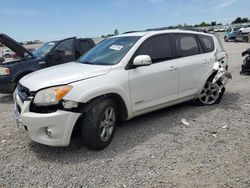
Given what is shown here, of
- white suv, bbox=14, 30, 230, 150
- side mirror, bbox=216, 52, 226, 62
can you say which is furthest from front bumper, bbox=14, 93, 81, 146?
side mirror, bbox=216, 52, 226, 62

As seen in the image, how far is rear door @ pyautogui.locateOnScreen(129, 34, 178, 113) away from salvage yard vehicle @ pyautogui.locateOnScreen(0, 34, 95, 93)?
430cm

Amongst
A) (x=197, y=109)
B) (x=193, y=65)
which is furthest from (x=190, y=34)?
(x=197, y=109)

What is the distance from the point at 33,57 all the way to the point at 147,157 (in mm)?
5673

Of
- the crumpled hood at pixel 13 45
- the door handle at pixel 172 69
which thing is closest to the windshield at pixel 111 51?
the door handle at pixel 172 69

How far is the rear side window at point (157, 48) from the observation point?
499 cm

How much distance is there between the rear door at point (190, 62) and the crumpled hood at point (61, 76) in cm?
177

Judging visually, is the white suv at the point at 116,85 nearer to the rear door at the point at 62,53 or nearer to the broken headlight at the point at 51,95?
the broken headlight at the point at 51,95

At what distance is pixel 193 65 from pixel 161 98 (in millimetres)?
1131

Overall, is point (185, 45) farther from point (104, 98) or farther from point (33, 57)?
point (33, 57)

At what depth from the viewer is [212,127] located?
197 inches

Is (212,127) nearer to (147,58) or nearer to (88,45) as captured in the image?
(147,58)

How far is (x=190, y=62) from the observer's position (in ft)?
18.7

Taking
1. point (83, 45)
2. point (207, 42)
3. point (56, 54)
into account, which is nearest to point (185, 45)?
point (207, 42)

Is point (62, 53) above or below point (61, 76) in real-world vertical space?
below
